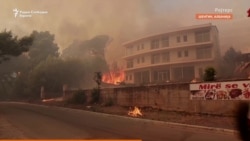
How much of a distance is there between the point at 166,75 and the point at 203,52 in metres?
3.16

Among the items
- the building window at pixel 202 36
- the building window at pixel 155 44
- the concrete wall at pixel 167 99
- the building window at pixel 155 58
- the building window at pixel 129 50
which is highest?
the building window at pixel 202 36

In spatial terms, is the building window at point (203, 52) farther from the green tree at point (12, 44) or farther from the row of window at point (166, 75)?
the green tree at point (12, 44)

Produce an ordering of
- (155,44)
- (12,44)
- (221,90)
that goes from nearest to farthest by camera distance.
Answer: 1. (221,90)
2. (155,44)
3. (12,44)

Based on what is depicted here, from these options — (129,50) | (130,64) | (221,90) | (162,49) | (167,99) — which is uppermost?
(162,49)

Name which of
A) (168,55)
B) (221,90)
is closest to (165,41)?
(168,55)

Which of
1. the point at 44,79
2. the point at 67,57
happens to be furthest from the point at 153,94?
the point at 44,79

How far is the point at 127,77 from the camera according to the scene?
22.4 meters

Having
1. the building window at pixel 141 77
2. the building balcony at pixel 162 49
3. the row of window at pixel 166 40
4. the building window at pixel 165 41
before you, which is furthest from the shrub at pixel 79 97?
the building window at pixel 165 41

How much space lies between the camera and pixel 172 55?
21.5m

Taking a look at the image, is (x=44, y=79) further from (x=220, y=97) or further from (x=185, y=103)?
(x=220, y=97)

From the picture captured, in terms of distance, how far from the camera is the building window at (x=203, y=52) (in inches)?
787

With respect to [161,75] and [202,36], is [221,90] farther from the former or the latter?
[161,75]

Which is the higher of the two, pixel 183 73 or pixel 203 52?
pixel 203 52

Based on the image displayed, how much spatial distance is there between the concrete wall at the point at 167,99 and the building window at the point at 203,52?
3165 mm
